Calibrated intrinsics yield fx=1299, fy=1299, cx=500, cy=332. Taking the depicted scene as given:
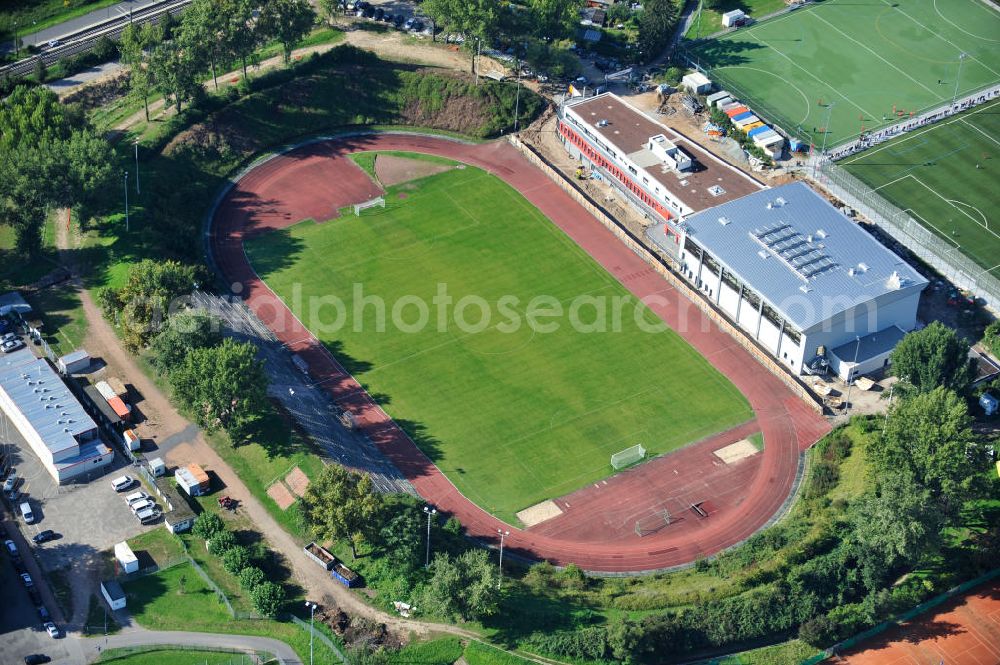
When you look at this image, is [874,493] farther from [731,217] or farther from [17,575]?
[17,575]

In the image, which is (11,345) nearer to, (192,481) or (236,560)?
(192,481)

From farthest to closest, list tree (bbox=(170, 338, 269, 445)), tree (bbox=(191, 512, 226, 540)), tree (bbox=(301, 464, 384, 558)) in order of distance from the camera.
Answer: tree (bbox=(170, 338, 269, 445))
tree (bbox=(191, 512, 226, 540))
tree (bbox=(301, 464, 384, 558))

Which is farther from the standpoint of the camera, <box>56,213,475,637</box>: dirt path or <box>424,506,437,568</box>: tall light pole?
<box>424,506,437,568</box>: tall light pole

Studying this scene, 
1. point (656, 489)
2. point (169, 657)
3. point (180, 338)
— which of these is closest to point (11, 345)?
point (180, 338)

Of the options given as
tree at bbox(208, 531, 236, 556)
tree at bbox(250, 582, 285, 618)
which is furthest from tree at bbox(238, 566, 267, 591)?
tree at bbox(208, 531, 236, 556)

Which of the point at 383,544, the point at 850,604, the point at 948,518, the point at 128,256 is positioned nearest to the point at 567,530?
the point at 383,544

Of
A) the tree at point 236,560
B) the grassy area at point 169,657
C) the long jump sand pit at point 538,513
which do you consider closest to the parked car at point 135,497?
the tree at point 236,560

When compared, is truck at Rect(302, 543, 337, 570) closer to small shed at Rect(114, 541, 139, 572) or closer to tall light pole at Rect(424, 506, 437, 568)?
tall light pole at Rect(424, 506, 437, 568)
